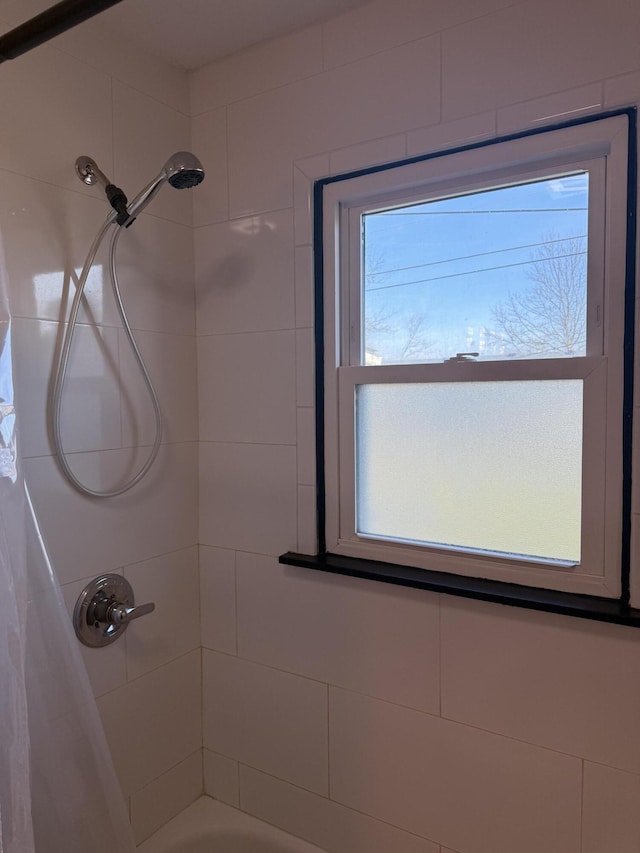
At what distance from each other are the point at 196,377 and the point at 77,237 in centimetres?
53

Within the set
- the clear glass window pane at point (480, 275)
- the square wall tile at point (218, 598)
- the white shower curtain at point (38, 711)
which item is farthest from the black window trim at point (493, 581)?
→ the white shower curtain at point (38, 711)

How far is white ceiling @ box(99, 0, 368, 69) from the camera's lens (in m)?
1.41

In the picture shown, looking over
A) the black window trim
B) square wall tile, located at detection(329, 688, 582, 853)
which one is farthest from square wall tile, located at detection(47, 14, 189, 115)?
square wall tile, located at detection(329, 688, 582, 853)

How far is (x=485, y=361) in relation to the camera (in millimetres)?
Answer: 1352

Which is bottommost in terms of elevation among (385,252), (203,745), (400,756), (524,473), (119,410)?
(203,745)

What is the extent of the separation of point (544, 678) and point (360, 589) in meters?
0.48

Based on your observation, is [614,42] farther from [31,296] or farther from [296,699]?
[296,699]

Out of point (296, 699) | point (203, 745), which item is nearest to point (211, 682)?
point (203, 745)

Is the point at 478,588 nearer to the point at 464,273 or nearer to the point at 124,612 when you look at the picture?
the point at 464,273

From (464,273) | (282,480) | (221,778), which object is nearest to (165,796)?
(221,778)

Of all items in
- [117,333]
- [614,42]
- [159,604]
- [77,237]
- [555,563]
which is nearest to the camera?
[614,42]

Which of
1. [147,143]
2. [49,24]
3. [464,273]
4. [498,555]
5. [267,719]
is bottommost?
[267,719]

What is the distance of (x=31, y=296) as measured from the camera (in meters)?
1.33

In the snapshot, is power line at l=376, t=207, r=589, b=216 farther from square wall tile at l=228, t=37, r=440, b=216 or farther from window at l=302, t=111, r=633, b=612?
square wall tile at l=228, t=37, r=440, b=216
